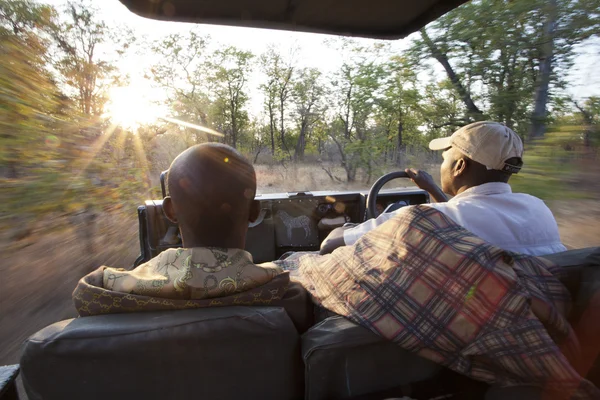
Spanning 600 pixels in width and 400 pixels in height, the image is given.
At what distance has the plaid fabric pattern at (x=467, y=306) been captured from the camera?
0.97 m

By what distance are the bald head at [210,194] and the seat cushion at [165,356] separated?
0.94 ft

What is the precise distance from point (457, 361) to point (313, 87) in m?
7.87

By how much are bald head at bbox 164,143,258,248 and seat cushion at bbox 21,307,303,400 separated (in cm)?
29

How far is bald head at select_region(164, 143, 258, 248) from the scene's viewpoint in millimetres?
1218

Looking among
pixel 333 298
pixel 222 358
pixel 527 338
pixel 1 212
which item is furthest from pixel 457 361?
pixel 1 212

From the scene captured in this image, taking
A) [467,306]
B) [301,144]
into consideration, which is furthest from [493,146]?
[301,144]

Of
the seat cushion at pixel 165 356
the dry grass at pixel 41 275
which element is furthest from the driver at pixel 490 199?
the dry grass at pixel 41 275

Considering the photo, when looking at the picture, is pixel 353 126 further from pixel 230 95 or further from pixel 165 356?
pixel 165 356

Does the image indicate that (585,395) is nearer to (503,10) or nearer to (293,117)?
(503,10)

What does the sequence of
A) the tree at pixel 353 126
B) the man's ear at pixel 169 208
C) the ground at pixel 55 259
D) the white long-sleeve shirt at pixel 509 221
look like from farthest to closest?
the tree at pixel 353 126 < the ground at pixel 55 259 < the white long-sleeve shirt at pixel 509 221 < the man's ear at pixel 169 208

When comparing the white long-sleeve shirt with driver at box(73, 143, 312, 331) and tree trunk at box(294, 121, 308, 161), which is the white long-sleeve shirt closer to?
driver at box(73, 143, 312, 331)

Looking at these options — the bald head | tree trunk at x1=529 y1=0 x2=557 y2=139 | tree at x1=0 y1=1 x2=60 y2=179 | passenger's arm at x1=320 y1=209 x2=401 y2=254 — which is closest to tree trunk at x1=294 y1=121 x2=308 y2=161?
tree trunk at x1=529 y1=0 x2=557 y2=139

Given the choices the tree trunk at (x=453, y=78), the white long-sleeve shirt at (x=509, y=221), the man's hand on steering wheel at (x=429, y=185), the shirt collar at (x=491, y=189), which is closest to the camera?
the white long-sleeve shirt at (x=509, y=221)

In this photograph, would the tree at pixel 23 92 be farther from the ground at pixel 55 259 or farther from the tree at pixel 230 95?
the tree at pixel 230 95
